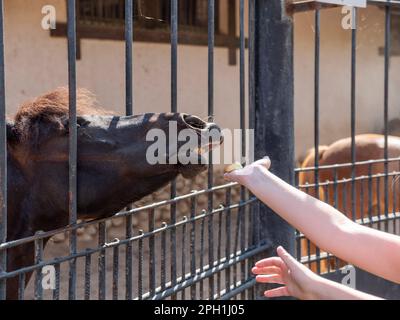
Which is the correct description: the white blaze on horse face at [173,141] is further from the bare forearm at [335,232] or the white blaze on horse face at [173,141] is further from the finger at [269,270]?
the finger at [269,270]

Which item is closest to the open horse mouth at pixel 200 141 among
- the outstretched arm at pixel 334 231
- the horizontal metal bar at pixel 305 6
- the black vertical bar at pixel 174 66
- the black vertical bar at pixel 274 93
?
the black vertical bar at pixel 174 66

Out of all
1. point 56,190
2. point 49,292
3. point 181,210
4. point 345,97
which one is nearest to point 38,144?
point 56,190

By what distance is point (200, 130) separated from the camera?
85.2 inches

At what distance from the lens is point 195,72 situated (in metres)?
7.32

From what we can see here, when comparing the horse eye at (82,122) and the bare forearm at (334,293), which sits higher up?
the horse eye at (82,122)

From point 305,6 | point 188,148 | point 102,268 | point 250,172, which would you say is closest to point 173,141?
point 188,148

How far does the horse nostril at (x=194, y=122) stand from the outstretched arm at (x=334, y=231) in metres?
0.63

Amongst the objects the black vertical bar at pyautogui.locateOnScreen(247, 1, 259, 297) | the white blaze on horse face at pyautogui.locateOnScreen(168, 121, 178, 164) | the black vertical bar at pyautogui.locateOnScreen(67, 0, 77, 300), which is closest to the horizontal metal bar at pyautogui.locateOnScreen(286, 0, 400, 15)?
the black vertical bar at pyautogui.locateOnScreen(247, 1, 259, 297)

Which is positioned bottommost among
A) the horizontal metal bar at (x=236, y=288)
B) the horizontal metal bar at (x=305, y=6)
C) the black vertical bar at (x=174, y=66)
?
the horizontal metal bar at (x=236, y=288)

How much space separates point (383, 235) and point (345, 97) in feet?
28.2

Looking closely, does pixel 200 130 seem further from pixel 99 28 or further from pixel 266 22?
pixel 99 28

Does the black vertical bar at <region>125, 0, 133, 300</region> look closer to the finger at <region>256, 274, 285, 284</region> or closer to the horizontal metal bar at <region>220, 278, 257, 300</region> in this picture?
the horizontal metal bar at <region>220, 278, 257, 300</region>

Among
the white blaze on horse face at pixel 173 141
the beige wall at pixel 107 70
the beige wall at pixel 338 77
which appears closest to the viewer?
the white blaze on horse face at pixel 173 141

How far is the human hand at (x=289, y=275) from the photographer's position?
1.30m
